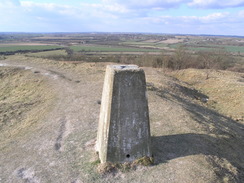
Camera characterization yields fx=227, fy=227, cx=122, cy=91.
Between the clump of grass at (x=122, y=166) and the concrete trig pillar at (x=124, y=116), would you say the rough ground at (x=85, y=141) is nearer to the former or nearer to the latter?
the clump of grass at (x=122, y=166)

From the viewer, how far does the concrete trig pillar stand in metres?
6.92

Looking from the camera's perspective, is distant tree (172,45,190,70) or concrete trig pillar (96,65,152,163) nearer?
concrete trig pillar (96,65,152,163)

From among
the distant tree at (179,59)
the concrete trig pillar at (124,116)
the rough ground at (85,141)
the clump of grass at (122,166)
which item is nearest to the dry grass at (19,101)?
the rough ground at (85,141)

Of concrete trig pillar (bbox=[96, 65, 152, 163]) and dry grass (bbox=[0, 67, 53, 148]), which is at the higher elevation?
concrete trig pillar (bbox=[96, 65, 152, 163])

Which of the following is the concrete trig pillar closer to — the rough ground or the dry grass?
the rough ground

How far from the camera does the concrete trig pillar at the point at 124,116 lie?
6.92 metres

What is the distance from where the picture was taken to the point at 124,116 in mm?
7074

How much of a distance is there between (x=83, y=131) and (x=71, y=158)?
2191 mm

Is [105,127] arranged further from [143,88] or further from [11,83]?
[11,83]

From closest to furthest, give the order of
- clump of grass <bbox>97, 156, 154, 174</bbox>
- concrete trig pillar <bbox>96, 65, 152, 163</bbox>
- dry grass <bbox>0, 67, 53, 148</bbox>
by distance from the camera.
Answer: concrete trig pillar <bbox>96, 65, 152, 163</bbox>, clump of grass <bbox>97, 156, 154, 174</bbox>, dry grass <bbox>0, 67, 53, 148</bbox>

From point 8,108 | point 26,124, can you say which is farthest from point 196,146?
point 8,108

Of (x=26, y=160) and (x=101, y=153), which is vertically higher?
(x=101, y=153)

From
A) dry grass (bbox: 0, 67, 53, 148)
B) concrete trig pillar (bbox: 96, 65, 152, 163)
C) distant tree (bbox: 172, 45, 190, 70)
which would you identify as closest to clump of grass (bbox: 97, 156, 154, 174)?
concrete trig pillar (bbox: 96, 65, 152, 163)

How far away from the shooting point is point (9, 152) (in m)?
9.17
